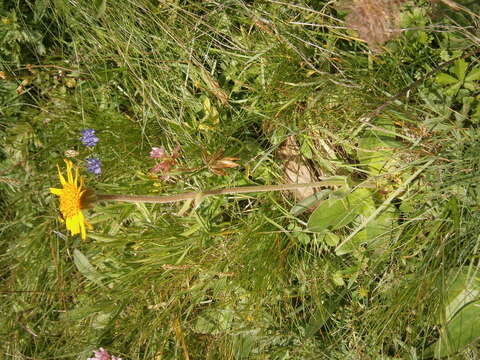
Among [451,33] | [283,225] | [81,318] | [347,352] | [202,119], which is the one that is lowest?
[81,318]

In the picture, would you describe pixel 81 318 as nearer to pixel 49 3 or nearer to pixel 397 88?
pixel 49 3

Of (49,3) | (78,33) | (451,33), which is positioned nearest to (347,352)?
(451,33)

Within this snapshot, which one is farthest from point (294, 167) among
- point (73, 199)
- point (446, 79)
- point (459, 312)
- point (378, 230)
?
point (73, 199)

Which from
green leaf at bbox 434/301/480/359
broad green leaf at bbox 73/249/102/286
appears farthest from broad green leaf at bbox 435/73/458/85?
broad green leaf at bbox 73/249/102/286

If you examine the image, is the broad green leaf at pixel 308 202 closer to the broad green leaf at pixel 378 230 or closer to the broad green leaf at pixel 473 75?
the broad green leaf at pixel 378 230

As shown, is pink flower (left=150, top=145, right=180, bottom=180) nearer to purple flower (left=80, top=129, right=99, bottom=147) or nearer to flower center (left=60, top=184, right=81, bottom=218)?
purple flower (left=80, top=129, right=99, bottom=147)

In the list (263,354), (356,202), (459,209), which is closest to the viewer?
(459,209)
